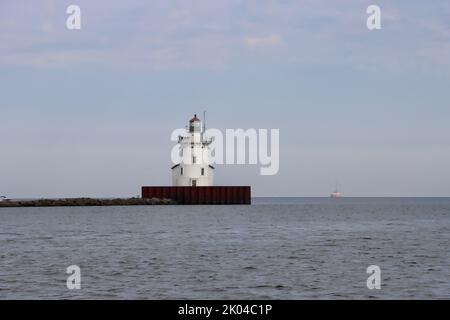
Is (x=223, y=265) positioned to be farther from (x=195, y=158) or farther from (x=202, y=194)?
(x=202, y=194)

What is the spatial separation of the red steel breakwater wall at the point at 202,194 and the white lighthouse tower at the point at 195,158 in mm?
1650

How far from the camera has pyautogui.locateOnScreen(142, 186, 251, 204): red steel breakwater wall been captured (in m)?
108

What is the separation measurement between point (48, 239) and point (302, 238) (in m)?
17.7

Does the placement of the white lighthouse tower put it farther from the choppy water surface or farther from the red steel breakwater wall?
the choppy water surface

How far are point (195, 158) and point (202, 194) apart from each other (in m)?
7.42

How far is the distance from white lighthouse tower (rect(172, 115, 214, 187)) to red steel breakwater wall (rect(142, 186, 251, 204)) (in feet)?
→ 5.41

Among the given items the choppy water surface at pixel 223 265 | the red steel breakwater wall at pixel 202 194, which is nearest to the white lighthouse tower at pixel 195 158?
the red steel breakwater wall at pixel 202 194

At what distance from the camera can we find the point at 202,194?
107438mm

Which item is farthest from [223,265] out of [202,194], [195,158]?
[202,194]

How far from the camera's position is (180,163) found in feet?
344

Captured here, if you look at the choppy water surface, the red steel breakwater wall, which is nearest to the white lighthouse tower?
the red steel breakwater wall

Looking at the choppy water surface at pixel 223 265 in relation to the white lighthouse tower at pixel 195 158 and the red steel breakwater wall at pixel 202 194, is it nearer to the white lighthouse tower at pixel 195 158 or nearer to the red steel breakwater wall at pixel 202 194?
the white lighthouse tower at pixel 195 158
